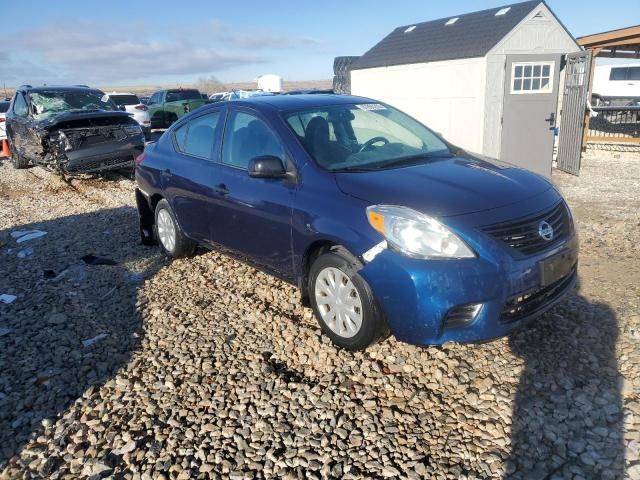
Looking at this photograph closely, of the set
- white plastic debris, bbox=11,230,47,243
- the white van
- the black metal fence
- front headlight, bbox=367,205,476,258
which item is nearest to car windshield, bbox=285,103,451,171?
front headlight, bbox=367,205,476,258

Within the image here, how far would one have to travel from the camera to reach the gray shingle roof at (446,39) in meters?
11.3

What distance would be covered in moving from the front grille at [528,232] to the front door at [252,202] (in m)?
1.44

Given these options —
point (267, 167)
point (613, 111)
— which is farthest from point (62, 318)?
point (613, 111)

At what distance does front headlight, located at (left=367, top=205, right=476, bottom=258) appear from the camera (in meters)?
2.95

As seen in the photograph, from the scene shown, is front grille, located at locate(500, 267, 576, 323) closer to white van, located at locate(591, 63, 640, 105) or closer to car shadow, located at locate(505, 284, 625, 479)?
car shadow, located at locate(505, 284, 625, 479)

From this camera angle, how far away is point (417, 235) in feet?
9.87

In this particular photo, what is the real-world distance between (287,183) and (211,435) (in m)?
1.77

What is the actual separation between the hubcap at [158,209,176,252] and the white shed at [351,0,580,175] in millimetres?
7853

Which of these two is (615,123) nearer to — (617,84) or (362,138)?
(617,84)

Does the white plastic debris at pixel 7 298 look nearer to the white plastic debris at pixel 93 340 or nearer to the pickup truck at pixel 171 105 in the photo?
the white plastic debris at pixel 93 340

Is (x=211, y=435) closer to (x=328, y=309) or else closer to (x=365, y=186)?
(x=328, y=309)

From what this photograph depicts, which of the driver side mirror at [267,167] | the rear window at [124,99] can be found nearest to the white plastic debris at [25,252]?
the driver side mirror at [267,167]

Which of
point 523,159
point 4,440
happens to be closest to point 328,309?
point 4,440

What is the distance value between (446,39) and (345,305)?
1160 centimetres
